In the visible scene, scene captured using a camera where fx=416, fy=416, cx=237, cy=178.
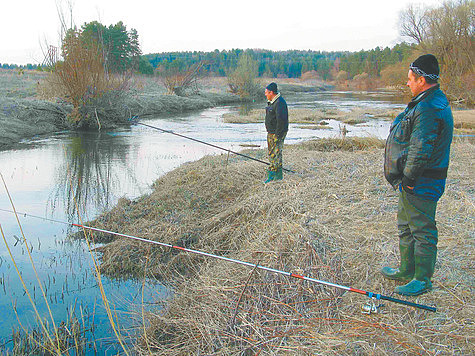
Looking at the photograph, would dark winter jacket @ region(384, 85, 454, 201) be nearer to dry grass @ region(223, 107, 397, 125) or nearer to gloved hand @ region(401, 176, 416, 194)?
gloved hand @ region(401, 176, 416, 194)

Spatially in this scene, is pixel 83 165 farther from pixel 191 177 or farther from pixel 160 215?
pixel 160 215

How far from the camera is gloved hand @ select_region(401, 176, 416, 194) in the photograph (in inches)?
122

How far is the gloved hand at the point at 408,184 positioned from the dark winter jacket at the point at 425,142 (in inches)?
0.6

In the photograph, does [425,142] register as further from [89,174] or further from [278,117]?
[89,174]

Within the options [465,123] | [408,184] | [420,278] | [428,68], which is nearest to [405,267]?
[420,278]

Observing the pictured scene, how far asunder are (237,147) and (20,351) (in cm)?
1028

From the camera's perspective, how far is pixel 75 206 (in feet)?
25.8

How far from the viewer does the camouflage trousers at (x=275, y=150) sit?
22.5 ft

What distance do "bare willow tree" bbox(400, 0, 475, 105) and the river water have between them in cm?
1175

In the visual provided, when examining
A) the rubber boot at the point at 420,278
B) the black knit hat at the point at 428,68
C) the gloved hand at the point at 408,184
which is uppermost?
the black knit hat at the point at 428,68

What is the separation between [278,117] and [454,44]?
87.5 ft

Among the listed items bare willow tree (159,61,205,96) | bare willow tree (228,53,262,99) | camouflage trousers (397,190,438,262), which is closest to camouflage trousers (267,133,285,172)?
camouflage trousers (397,190,438,262)

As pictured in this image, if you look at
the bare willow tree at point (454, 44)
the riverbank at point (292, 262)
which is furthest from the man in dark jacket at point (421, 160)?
the bare willow tree at point (454, 44)

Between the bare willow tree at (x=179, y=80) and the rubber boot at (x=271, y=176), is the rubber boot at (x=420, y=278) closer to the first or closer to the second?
the rubber boot at (x=271, y=176)
